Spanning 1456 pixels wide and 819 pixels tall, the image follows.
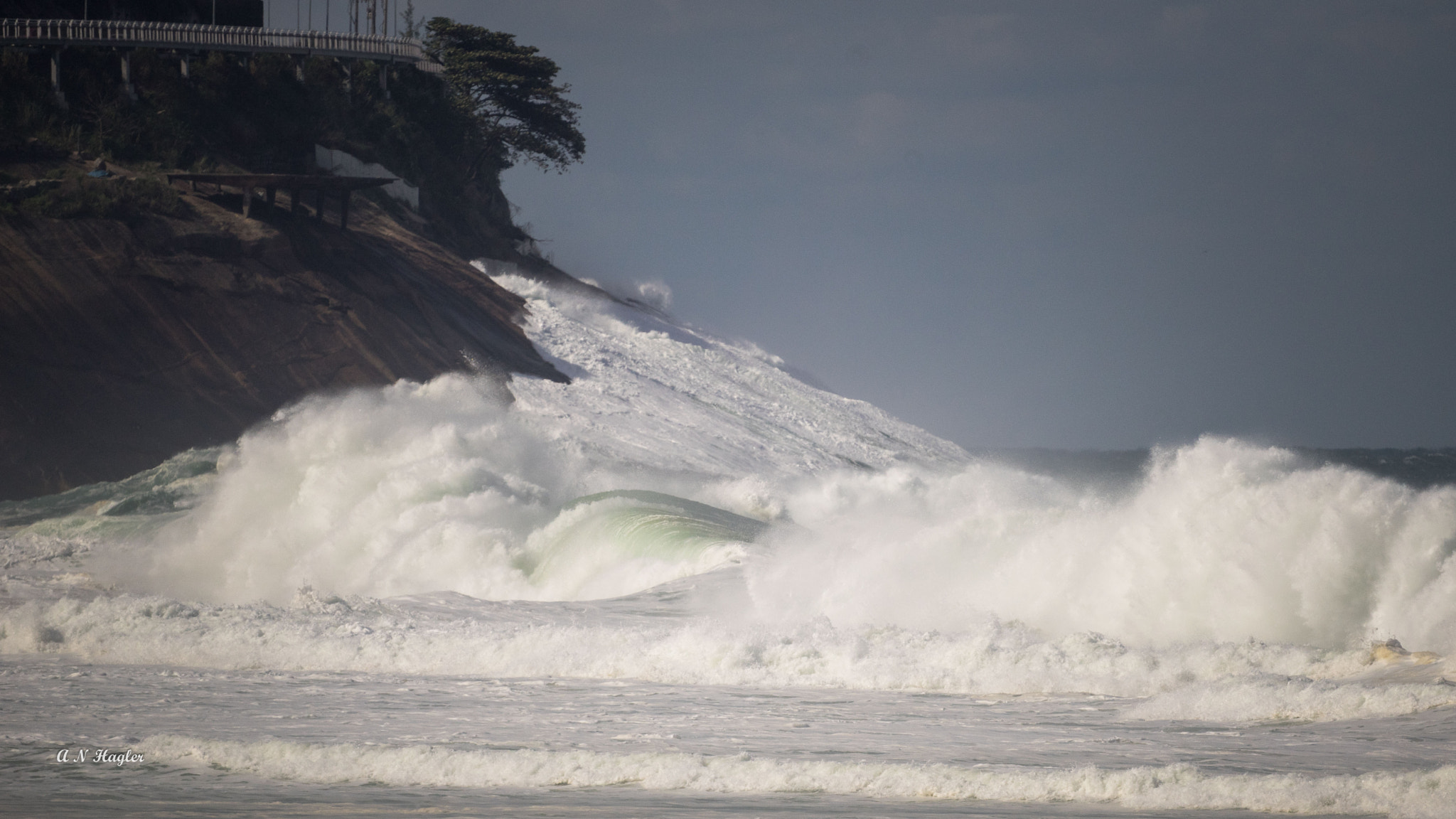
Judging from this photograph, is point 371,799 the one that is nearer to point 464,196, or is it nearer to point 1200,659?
point 1200,659

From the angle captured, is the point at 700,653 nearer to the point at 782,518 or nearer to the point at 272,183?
the point at 782,518

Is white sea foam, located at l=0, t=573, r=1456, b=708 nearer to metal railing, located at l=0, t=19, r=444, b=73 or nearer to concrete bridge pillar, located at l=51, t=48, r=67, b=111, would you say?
concrete bridge pillar, located at l=51, t=48, r=67, b=111

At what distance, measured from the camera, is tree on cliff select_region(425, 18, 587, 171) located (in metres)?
40.0

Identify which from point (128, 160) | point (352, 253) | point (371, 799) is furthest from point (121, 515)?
point (371, 799)

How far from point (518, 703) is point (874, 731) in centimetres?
279

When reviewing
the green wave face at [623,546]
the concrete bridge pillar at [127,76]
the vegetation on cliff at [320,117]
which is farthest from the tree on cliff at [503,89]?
the green wave face at [623,546]

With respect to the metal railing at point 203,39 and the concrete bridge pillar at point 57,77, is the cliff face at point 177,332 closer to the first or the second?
the concrete bridge pillar at point 57,77

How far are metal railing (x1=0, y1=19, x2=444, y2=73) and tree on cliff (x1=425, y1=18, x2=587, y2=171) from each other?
114 inches

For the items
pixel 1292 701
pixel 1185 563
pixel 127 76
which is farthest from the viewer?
pixel 127 76

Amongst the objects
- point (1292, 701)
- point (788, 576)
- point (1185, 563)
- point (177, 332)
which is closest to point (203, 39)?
point (177, 332)

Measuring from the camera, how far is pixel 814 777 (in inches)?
255

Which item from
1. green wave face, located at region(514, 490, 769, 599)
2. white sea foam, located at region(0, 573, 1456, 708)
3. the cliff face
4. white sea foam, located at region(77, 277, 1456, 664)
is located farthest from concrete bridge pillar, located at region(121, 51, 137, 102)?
white sea foam, located at region(0, 573, 1456, 708)

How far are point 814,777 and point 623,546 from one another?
9.35m

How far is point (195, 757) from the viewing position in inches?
277
